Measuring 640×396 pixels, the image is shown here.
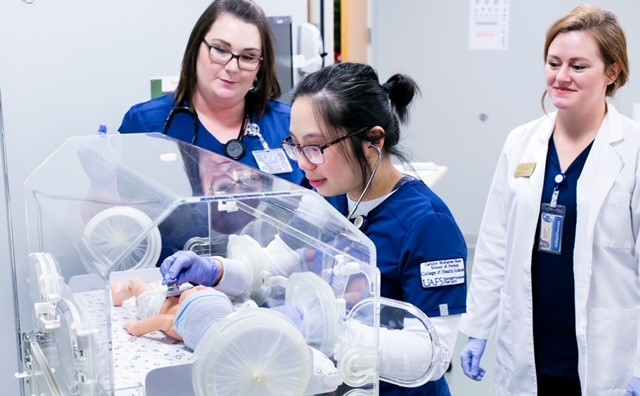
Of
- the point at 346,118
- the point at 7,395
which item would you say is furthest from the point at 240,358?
the point at 7,395

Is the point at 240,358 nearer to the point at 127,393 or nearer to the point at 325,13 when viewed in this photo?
the point at 127,393

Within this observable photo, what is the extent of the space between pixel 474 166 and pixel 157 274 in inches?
129

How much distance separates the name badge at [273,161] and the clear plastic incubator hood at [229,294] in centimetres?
29

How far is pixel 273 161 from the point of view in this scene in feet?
6.64

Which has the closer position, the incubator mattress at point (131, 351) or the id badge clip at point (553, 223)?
the incubator mattress at point (131, 351)

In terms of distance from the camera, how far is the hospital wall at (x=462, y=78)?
441cm

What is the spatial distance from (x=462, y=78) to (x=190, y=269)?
132 inches

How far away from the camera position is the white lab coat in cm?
187

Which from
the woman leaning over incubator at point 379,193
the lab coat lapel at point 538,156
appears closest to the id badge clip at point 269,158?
the woman leaning over incubator at point 379,193

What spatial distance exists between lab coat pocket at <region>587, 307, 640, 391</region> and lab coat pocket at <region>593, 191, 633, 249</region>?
161 mm

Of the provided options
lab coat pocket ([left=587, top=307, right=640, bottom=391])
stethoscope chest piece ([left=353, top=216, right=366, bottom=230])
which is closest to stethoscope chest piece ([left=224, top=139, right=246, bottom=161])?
stethoscope chest piece ([left=353, top=216, right=366, bottom=230])

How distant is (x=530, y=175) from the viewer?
2.00 metres

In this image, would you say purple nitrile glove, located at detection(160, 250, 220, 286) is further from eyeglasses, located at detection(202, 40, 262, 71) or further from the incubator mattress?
eyeglasses, located at detection(202, 40, 262, 71)

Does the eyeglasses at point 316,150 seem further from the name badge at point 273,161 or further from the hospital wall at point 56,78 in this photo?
the hospital wall at point 56,78
